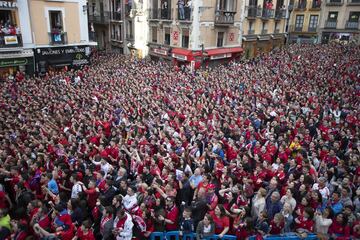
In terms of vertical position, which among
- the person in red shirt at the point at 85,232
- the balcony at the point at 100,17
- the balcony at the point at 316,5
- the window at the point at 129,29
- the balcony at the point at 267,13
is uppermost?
the balcony at the point at 316,5

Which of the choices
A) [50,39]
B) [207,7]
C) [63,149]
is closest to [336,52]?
[207,7]

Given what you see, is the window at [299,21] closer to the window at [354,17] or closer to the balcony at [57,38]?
the window at [354,17]

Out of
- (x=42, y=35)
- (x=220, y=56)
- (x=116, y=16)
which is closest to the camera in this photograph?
(x=42, y=35)

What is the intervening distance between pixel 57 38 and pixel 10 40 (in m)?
3.03

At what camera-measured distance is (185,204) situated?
6.42m

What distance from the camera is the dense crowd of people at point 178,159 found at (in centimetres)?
536

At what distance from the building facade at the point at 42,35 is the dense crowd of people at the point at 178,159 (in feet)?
8.70

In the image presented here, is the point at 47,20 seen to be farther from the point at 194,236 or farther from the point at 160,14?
the point at 194,236

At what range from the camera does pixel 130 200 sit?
5.79 metres

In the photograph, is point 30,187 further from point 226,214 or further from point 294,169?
point 294,169

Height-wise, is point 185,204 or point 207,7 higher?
point 207,7

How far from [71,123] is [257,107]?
756 cm

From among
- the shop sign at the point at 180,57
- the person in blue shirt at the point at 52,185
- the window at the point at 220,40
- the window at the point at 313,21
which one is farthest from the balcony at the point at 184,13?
the window at the point at 313,21

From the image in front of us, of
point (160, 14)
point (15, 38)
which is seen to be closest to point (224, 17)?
point (160, 14)
